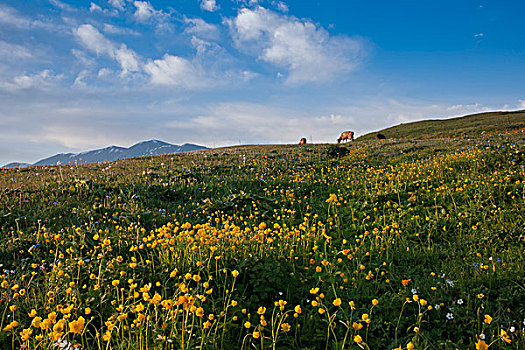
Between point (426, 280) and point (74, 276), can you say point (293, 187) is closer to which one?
point (426, 280)

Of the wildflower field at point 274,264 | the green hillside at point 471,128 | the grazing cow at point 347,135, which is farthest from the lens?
the grazing cow at point 347,135

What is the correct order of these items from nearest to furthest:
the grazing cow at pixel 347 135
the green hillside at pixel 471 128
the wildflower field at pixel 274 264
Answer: the wildflower field at pixel 274 264, the green hillside at pixel 471 128, the grazing cow at pixel 347 135

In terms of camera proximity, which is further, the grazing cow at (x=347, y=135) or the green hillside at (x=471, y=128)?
the grazing cow at (x=347, y=135)

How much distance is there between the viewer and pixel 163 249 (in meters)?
4.36

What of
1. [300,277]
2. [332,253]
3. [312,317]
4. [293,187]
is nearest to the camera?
[312,317]

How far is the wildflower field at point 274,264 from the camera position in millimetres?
2953

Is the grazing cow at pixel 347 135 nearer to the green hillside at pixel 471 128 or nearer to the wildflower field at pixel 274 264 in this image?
the green hillside at pixel 471 128

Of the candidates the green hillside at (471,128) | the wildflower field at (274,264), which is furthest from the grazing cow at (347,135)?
the wildflower field at (274,264)

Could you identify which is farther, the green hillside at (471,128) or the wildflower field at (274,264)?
the green hillside at (471,128)

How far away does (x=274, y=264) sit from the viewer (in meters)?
3.93

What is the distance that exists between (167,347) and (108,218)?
5274mm

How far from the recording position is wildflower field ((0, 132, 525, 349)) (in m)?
2.95

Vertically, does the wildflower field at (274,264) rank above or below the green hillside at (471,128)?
below

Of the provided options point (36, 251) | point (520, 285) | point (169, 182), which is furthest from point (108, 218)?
point (520, 285)
